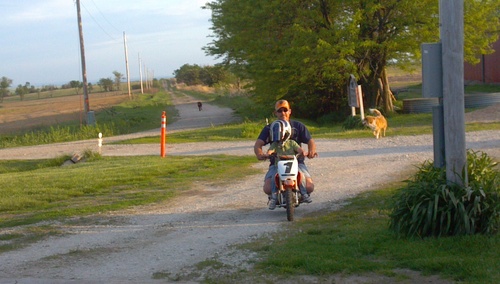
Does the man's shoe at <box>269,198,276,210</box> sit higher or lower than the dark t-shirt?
lower

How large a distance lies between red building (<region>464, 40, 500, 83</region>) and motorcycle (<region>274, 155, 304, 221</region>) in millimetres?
38675

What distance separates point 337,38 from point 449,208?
69.6 feet

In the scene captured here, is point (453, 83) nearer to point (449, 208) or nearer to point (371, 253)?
point (449, 208)

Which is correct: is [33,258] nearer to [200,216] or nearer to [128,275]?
[128,275]

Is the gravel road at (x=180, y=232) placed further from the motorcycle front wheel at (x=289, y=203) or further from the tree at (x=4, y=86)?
the tree at (x=4, y=86)

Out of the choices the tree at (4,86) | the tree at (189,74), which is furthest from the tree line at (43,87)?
the tree at (189,74)

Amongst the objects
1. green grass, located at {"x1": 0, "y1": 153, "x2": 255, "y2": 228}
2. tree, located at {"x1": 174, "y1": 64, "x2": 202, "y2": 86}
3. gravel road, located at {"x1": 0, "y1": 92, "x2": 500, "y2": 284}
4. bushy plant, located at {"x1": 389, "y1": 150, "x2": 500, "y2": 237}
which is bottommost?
gravel road, located at {"x1": 0, "y1": 92, "x2": 500, "y2": 284}

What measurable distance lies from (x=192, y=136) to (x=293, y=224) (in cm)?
1661

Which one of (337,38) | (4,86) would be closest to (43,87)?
(4,86)

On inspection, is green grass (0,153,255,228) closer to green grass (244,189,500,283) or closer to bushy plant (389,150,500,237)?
green grass (244,189,500,283)

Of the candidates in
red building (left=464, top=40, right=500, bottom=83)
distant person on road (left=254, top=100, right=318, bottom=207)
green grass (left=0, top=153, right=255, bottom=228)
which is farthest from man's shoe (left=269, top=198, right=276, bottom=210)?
red building (left=464, top=40, right=500, bottom=83)

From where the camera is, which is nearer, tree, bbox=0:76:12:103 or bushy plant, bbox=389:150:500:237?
bushy plant, bbox=389:150:500:237

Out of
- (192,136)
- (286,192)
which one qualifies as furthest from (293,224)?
(192,136)

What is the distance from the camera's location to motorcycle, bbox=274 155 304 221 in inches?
351
